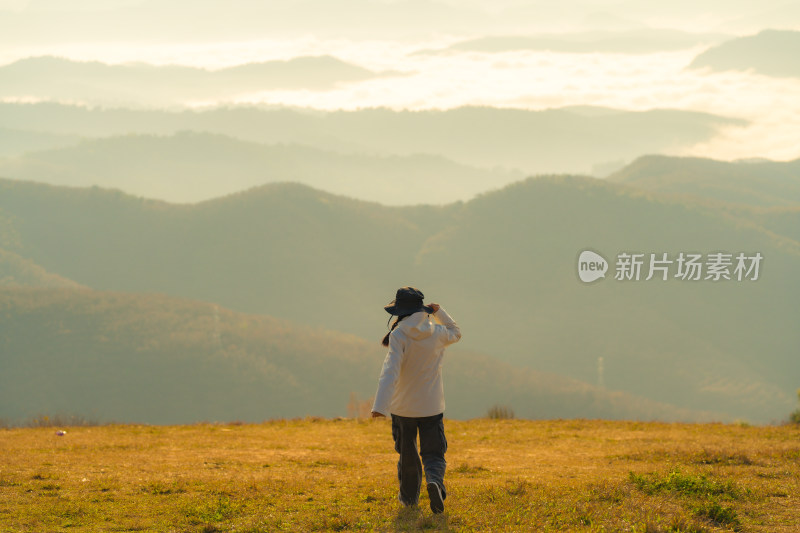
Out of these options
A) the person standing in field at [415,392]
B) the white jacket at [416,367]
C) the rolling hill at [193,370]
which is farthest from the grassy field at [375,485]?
the rolling hill at [193,370]

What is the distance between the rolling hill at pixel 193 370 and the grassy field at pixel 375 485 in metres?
101

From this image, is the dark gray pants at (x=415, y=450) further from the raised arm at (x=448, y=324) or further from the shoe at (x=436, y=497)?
the raised arm at (x=448, y=324)

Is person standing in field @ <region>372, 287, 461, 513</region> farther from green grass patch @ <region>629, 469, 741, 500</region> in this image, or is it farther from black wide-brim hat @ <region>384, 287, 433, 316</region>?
green grass patch @ <region>629, 469, 741, 500</region>

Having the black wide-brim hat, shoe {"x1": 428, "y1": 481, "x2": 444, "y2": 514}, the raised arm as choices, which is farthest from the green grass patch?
the black wide-brim hat

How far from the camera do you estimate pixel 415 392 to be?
331 inches

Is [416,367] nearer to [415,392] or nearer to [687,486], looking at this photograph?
[415,392]

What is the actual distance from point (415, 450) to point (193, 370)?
12177 cm

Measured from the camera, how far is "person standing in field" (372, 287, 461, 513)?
8.38 m

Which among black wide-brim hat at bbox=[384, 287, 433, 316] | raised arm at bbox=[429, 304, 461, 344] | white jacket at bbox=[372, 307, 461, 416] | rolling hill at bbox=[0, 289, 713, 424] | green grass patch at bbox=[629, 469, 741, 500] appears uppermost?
black wide-brim hat at bbox=[384, 287, 433, 316]

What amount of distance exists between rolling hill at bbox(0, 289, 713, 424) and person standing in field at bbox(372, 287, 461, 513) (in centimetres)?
10809

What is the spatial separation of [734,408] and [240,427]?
155485 millimetres

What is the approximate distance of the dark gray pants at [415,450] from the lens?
8.39 metres

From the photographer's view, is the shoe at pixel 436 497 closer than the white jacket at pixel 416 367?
Yes

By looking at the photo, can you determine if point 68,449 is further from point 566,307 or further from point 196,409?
point 566,307
